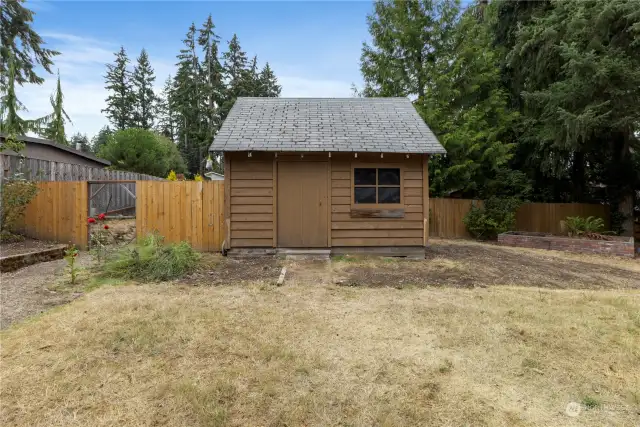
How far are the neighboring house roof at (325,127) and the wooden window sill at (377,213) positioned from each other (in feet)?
4.32

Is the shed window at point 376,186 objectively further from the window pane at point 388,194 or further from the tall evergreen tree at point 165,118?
the tall evergreen tree at point 165,118

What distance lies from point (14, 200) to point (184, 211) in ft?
11.6

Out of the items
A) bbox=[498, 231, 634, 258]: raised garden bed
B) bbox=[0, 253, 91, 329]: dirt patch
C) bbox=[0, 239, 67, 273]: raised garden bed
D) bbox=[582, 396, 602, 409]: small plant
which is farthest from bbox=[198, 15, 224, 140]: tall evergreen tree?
bbox=[582, 396, 602, 409]: small plant

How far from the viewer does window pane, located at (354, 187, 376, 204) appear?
7.74 meters

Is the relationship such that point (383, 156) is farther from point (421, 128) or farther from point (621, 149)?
point (621, 149)

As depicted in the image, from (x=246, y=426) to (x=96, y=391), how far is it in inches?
46.4

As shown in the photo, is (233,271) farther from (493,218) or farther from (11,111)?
(11,111)

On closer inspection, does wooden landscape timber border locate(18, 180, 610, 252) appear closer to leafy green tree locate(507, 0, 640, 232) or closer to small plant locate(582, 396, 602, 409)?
small plant locate(582, 396, 602, 409)

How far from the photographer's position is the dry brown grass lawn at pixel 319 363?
2.26 m

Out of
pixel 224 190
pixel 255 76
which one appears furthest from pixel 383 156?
pixel 255 76

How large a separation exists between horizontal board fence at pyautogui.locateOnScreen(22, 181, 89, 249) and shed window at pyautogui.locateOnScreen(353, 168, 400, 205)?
629 cm

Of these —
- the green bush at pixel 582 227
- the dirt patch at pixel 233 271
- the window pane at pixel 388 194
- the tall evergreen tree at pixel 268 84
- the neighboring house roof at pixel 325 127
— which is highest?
the tall evergreen tree at pixel 268 84

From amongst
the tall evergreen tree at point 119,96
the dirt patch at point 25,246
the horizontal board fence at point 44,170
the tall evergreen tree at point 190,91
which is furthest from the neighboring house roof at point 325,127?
the tall evergreen tree at point 119,96

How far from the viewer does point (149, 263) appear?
580 cm
